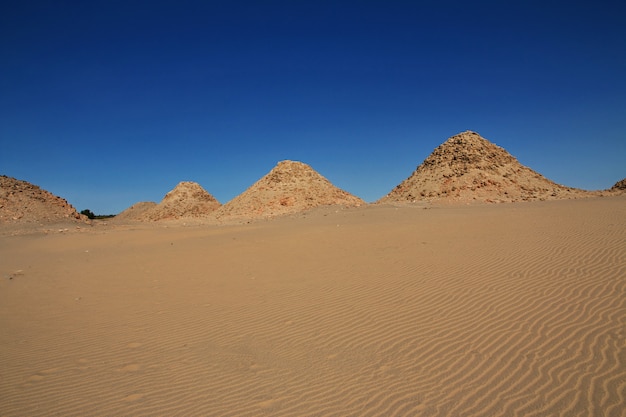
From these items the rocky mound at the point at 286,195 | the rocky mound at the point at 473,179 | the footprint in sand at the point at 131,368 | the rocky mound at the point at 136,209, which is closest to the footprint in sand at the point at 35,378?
the footprint in sand at the point at 131,368

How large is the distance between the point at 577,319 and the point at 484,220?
12.9m

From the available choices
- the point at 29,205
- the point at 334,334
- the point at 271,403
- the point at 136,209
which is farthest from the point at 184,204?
the point at 271,403

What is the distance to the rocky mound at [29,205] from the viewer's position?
24922 mm

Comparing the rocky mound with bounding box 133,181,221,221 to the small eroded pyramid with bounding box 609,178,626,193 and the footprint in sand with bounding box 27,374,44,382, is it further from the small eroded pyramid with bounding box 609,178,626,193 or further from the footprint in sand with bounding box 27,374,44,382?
the small eroded pyramid with bounding box 609,178,626,193

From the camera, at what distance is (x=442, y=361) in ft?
15.7

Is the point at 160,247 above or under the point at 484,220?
under

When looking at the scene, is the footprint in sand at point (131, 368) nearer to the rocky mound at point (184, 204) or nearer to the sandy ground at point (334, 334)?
the sandy ground at point (334, 334)

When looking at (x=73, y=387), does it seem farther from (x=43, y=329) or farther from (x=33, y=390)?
(x=43, y=329)

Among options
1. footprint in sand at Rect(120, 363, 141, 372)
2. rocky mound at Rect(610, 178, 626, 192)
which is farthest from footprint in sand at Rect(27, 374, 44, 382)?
rocky mound at Rect(610, 178, 626, 192)

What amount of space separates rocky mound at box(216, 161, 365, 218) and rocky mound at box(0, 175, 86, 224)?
14.4 m

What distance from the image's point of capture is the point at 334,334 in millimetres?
5906

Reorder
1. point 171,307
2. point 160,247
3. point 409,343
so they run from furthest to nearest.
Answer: point 160,247
point 171,307
point 409,343

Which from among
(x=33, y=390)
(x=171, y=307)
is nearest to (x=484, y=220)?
(x=171, y=307)

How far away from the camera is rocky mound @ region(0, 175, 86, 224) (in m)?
24.9
